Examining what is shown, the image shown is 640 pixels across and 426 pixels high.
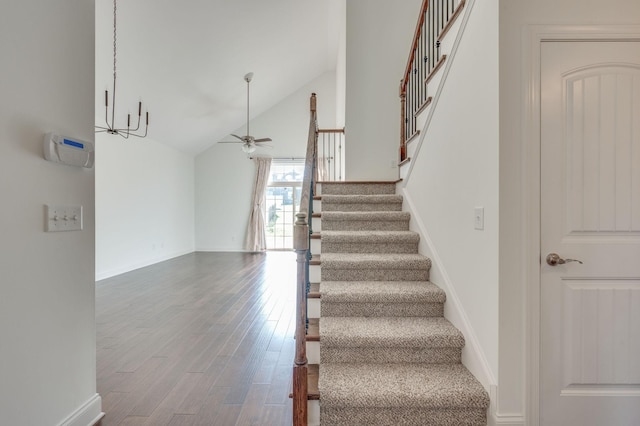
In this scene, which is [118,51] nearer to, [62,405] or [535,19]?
[62,405]

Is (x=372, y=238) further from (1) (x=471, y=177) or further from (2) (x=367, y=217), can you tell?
(1) (x=471, y=177)

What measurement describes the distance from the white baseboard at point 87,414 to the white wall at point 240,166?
6887mm

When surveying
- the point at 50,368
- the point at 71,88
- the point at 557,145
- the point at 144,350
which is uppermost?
the point at 71,88

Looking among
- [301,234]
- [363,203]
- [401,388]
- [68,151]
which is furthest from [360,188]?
[68,151]

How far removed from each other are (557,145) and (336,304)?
5.27ft

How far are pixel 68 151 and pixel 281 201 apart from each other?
7.24m

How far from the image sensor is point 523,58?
1587mm

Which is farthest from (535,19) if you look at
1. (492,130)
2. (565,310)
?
(565,310)

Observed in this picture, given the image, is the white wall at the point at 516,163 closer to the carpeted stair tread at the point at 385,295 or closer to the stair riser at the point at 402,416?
the stair riser at the point at 402,416

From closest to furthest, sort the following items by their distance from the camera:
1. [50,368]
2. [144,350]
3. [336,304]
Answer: [50,368] → [336,304] → [144,350]

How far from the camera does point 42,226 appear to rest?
59.1 inches

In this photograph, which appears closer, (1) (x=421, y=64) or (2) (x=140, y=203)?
(1) (x=421, y=64)

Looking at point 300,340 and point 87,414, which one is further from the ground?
point 300,340

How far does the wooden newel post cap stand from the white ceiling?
371cm
